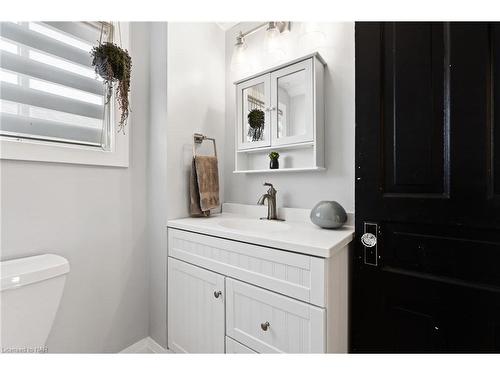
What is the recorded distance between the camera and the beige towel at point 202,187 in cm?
149

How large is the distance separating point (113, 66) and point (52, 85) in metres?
0.30

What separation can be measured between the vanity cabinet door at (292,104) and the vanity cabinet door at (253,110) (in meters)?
0.04


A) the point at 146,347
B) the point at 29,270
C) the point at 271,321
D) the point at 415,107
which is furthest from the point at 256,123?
the point at 146,347

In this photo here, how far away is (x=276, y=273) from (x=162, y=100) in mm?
1168

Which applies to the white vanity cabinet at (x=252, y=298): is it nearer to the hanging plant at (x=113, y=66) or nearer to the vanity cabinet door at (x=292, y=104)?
the vanity cabinet door at (x=292, y=104)

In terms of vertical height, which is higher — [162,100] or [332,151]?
[162,100]

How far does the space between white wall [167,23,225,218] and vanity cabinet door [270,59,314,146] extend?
1.66ft

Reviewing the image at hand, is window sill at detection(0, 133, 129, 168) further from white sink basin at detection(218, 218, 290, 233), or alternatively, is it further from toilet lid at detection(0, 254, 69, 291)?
white sink basin at detection(218, 218, 290, 233)

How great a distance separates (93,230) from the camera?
4.12ft

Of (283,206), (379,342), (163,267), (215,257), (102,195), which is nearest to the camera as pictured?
(379,342)

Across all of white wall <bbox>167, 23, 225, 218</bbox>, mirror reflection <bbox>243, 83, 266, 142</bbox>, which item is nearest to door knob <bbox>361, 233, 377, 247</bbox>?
mirror reflection <bbox>243, 83, 266, 142</bbox>
